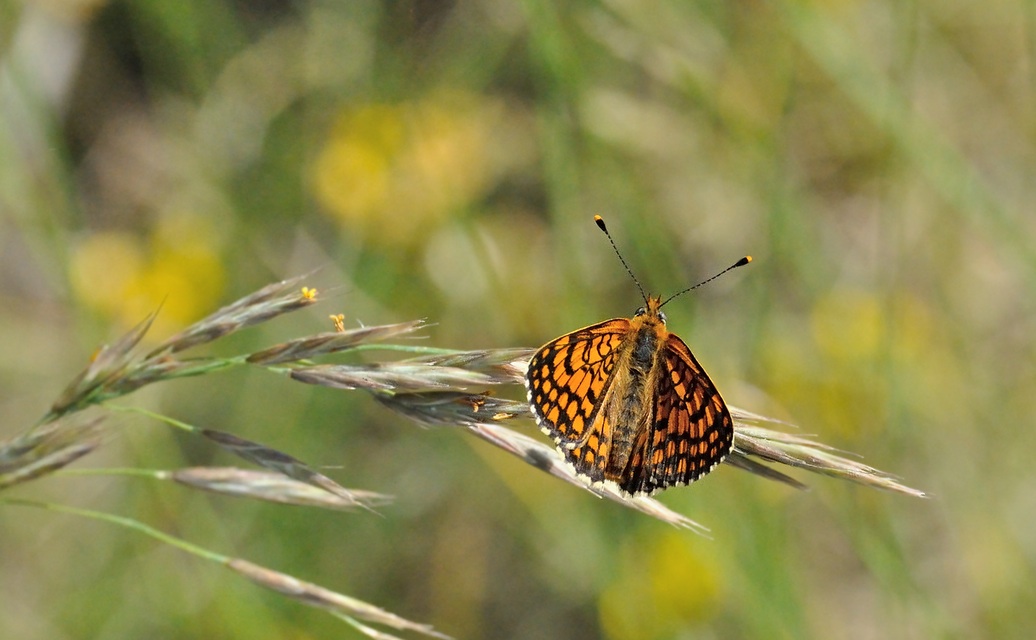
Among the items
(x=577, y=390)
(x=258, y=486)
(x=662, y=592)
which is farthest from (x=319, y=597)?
(x=662, y=592)

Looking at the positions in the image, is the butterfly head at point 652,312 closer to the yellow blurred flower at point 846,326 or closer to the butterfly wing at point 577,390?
the butterfly wing at point 577,390

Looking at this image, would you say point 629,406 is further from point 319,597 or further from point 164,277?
point 164,277

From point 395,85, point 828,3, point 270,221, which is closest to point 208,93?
point 270,221

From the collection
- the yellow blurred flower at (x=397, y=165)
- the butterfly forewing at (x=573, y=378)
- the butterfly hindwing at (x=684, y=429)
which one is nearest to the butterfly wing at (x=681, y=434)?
the butterfly hindwing at (x=684, y=429)

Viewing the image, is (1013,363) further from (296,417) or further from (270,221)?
(270,221)

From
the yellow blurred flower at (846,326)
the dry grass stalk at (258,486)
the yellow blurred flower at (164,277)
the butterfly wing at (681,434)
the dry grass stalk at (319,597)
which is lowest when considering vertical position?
the dry grass stalk at (319,597)
